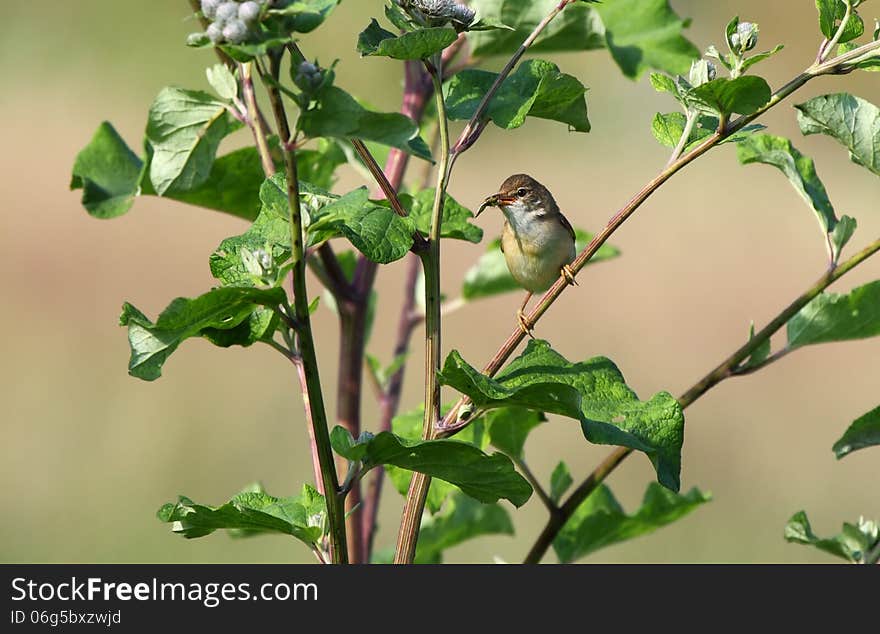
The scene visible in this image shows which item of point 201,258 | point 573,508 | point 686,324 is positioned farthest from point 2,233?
point 573,508

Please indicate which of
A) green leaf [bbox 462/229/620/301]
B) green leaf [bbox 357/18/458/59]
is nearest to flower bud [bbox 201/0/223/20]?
green leaf [bbox 357/18/458/59]

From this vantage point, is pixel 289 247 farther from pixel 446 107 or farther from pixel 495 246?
pixel 495 246

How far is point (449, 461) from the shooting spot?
5.42 ft

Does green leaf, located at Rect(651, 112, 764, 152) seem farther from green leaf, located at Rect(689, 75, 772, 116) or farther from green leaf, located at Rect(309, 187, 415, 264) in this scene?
green leaf, located at Rect(309, 187, 415, 264)

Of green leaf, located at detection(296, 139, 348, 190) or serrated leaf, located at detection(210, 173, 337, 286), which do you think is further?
green leaf, located at detection(296, 139, 348, 190)

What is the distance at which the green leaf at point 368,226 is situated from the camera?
159 cm

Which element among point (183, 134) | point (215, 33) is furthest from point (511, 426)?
point (215, 33)

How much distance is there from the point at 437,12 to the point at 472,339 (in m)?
9.10

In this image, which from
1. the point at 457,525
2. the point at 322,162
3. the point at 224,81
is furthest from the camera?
the point at 457,525

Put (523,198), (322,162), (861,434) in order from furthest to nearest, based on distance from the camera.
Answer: (523,198) < (322,162) < (861,434)

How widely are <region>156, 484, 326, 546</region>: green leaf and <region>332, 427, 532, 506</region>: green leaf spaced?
15 centimetres

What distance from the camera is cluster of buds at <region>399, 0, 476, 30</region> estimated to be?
66.7 inches

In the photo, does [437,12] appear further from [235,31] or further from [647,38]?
[647,38]

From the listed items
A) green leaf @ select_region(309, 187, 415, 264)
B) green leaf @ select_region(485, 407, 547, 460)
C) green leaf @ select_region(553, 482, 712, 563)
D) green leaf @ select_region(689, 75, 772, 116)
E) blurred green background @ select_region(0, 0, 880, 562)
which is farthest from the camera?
blurred green background @ select_region(0, 0, 880, 562)
